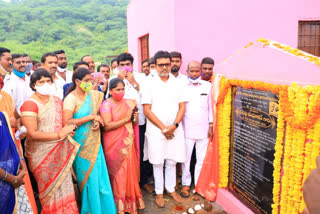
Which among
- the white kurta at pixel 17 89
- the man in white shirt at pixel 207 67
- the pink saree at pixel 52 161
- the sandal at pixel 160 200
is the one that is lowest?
the sandal at pixel 160 200

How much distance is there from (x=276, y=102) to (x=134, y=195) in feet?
7.41

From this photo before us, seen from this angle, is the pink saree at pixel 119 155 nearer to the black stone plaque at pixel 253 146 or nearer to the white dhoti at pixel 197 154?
the white dhoti at pixel 197 154

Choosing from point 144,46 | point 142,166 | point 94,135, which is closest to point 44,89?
point 94,135

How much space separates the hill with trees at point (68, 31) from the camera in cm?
3120

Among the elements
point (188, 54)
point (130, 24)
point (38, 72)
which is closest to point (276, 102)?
point (38, 72)

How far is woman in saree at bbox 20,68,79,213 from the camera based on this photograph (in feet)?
9.68

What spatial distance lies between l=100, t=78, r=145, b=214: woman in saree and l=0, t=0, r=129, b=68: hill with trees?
86.1ft

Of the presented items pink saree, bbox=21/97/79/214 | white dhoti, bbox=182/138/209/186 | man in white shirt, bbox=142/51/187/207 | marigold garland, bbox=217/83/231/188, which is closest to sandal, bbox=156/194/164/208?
man in white shirt, bbox=142/51/187/207

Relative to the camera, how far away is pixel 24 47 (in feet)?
96.2

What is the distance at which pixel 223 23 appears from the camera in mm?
6059

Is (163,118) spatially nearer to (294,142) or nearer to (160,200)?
(160,200)

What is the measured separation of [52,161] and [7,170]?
795 mm

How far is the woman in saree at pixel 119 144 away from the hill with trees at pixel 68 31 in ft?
86.1

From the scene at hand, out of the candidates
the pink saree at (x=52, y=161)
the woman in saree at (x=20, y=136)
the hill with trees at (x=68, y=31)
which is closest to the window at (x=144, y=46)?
the pink saree at (x=52, y=161)
